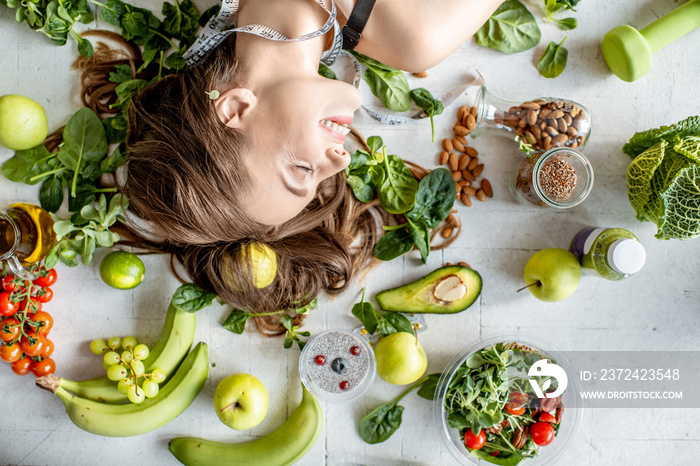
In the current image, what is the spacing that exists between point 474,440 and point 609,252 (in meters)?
0.57

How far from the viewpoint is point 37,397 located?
1425 millimetres

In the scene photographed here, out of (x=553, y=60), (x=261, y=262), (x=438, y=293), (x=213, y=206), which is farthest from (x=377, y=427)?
(x=553, y=60)

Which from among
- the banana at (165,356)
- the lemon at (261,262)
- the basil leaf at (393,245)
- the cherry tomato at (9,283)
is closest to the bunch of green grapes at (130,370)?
the banana at (165,356)

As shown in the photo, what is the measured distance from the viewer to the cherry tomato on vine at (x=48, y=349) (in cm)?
137

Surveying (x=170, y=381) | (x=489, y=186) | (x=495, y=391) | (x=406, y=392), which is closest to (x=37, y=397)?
(x=170, y=381)

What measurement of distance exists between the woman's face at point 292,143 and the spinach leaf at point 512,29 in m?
0.57

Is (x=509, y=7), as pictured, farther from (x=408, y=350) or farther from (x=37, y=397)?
(x=37, y=397)

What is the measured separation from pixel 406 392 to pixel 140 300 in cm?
79

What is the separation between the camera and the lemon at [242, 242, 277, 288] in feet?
4.05

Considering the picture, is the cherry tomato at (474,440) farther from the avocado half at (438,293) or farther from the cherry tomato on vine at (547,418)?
the avocado half at (438,293)

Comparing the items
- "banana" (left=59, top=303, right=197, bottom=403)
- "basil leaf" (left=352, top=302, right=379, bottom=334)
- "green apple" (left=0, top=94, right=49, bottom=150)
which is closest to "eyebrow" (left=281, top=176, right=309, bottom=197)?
"basil leaf" (left=352, top=302, right=379, bottom=334)

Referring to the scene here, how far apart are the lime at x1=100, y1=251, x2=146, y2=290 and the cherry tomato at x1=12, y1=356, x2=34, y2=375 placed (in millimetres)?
317

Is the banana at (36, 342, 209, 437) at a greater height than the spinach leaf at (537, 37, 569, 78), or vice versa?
the spinach leaf at (537, 37, 569, 78)

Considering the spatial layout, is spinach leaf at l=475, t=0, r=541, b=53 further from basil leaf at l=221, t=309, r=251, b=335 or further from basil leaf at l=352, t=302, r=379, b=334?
basil leaf at l=221, t=309, r=251, b=335
